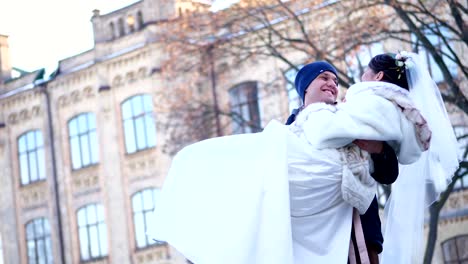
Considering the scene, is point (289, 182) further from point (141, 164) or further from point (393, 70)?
point (141, 164)

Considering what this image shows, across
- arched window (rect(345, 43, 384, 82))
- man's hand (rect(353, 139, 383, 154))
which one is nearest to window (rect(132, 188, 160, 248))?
arched window (rect(345, 43, 384, 82))

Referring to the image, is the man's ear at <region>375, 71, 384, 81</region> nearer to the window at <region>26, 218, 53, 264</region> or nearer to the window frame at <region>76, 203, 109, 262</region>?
the window frame at <region>76, 203, 109, 262</region>

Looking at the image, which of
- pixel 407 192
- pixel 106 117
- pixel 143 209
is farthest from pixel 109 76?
pixel 407 192

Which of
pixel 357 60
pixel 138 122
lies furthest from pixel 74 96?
pixel 357 60

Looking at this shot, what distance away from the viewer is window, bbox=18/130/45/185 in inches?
1588

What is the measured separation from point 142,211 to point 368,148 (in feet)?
100

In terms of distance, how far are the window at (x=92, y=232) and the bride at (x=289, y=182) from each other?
31.8 metres

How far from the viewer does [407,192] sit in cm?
638

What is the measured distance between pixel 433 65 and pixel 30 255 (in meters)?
17.1

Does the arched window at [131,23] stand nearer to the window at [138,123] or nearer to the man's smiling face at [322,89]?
the window at [138,123]

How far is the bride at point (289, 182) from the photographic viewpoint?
5844 mm

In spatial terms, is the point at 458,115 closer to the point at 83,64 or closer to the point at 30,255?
the point at 83,64

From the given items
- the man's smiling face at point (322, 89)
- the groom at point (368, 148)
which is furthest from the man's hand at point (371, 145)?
the man's smiling face at point (322, 89)

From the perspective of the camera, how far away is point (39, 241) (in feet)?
131
